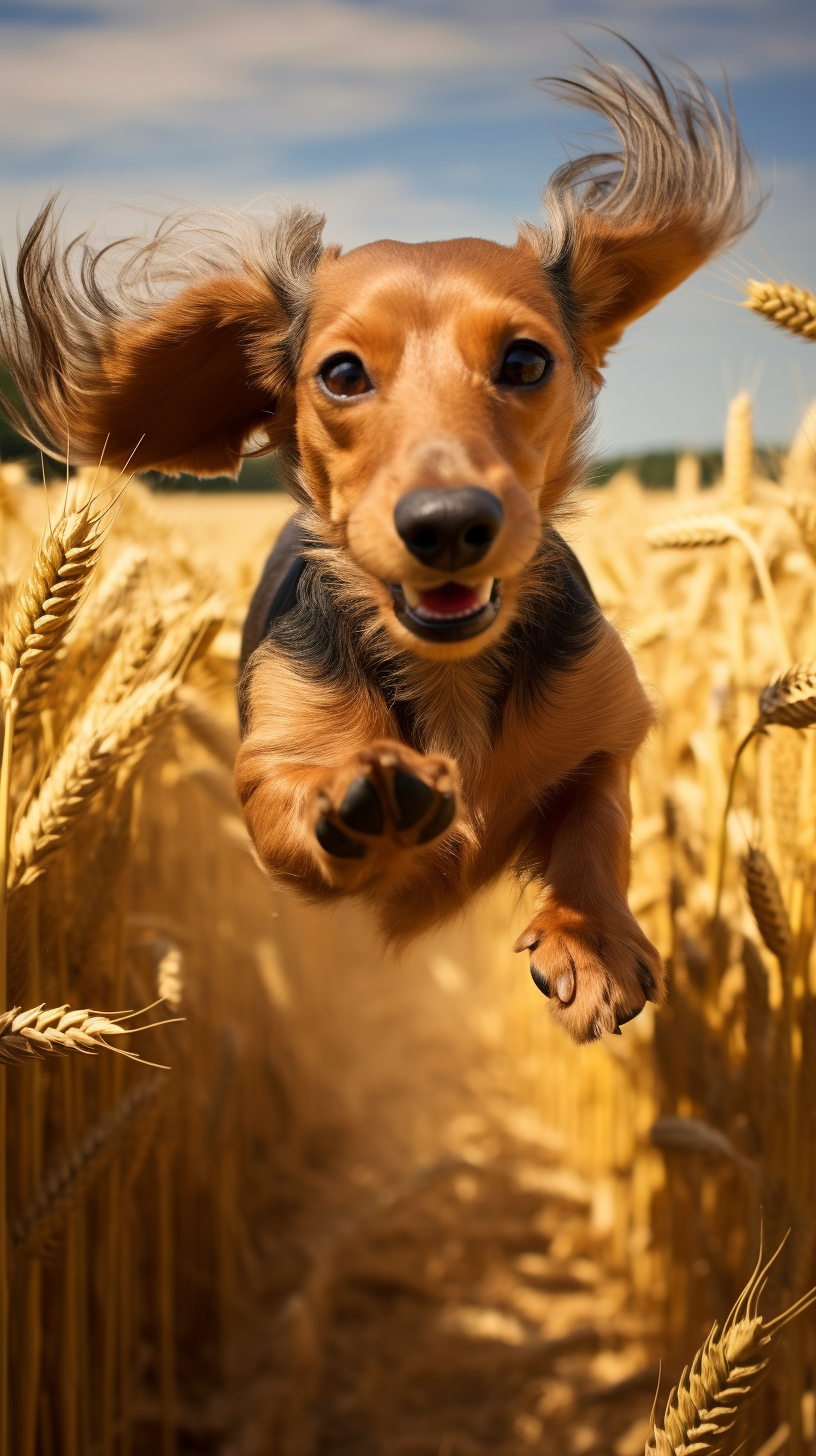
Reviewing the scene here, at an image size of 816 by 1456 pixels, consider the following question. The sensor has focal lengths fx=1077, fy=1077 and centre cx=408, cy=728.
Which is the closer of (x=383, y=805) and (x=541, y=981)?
(x=383, y=805)

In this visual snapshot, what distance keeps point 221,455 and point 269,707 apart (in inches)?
23.7

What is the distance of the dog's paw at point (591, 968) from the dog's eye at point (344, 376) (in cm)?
96

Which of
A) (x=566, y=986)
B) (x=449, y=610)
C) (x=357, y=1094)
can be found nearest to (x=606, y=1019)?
(x=566, y=986)

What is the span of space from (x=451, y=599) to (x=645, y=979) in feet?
2.18

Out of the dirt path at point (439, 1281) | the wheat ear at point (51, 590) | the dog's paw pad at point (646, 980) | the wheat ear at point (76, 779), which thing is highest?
the wheat ear at point (51, 590)

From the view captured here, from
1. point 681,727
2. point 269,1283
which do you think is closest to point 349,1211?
point 269,1283

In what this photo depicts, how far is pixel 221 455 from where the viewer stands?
7.36 ft

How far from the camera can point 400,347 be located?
1.83m

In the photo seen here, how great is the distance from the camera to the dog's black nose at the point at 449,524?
4.83 feet

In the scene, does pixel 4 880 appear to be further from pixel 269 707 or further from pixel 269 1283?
pixel 269 1283

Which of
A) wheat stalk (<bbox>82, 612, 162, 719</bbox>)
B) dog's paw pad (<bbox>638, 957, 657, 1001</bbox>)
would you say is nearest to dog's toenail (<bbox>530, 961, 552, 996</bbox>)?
dog's paw pad (<bbox>638, 957, 657, 1001</bbox>)

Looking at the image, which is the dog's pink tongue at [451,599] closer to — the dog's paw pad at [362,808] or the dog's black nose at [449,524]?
the dog's black nose at [449,524]

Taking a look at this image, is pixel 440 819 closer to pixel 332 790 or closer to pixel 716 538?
pixel 332 790

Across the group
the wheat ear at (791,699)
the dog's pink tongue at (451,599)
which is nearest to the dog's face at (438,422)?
the dog's pink tongue at (451,599)
